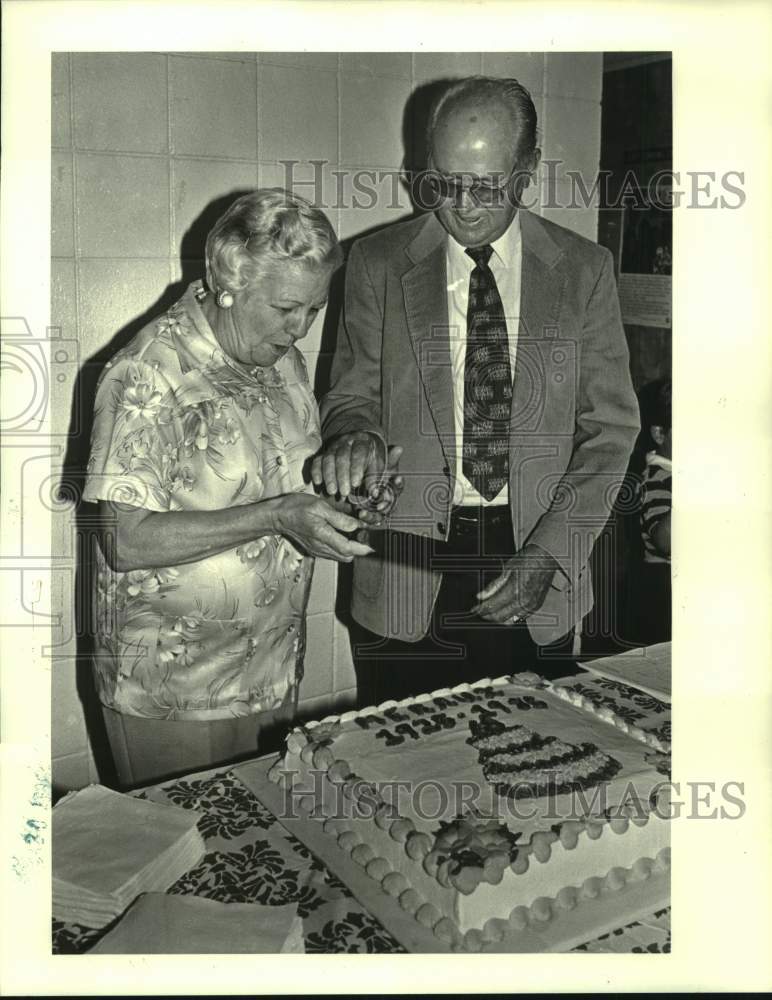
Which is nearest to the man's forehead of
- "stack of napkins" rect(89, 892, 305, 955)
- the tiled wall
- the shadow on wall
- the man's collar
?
the man's collar

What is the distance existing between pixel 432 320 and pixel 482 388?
0.59 ft

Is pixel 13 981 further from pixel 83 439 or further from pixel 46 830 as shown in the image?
pixel 83 439

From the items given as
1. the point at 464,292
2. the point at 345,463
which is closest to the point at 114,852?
the point at 345,463

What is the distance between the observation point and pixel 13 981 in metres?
1.62

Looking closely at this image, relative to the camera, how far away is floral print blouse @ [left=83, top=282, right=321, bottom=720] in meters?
1.83

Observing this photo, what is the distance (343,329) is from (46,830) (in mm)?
1192

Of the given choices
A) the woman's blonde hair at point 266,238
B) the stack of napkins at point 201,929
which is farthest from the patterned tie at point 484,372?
the stack of napkins at point 201,929

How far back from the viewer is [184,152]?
240 centimetres

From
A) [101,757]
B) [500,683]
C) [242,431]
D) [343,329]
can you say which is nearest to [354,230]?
[343,329]

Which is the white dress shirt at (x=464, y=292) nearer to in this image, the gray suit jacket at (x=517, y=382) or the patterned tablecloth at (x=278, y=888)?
the gray suit jacket at (x=517, y=382)

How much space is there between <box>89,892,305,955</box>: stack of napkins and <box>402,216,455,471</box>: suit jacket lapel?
1.07 meters

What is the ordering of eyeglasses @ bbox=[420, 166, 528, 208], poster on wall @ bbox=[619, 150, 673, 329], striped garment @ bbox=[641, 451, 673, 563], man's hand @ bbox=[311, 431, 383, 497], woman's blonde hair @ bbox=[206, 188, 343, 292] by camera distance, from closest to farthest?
woman's blonde hair @ bbox=[206, 188, 343, 292] < man's hand @ bbox=[311, 431, 383, 497] < eyeglasses @ bbox=[420, 166, 528, 208] < striped garment @ bbox=[641, 451, 673, 563] < poster on wall @ bbox=[619, 150, 673, 329]

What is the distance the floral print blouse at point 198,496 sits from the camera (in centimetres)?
183

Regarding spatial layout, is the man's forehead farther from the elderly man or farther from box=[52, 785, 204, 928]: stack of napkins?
box=[52, 785, 204, 928]: stack of napkins
